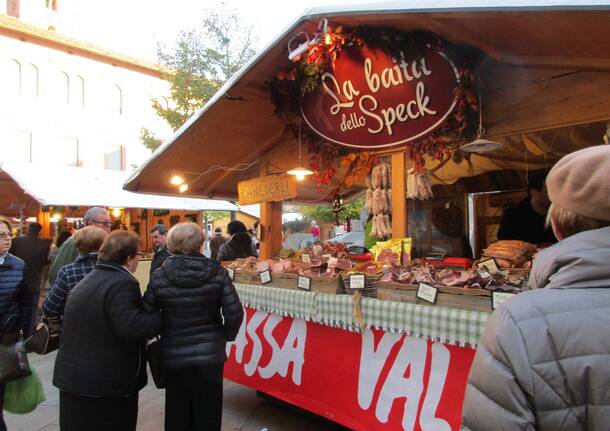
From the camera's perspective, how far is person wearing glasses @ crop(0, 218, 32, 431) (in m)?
2.95

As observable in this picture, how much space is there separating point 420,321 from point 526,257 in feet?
4.17

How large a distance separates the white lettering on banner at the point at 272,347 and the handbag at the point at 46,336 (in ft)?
5.59

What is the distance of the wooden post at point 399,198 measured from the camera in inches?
176

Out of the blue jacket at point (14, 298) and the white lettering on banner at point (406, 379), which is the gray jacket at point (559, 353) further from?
the blue jacket at point (14, 298)

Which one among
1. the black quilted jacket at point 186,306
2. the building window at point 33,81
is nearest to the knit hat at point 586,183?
the black quilted jacket at point 186,306

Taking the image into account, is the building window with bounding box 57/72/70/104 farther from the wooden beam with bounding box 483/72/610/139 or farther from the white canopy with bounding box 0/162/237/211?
the wooden beam with bounding box 483/72/610/139

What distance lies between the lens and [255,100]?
16.4ft

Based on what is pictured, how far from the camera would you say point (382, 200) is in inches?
182

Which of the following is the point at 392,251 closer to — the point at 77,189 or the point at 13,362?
the point at 13,362

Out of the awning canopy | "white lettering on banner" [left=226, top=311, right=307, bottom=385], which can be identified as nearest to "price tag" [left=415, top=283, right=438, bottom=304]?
"white lettering on banner" [left=226, top=311, right=307, bottom=385]

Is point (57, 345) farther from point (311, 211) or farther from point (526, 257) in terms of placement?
point (311, 211)

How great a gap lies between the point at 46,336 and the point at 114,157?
2383 centimetres

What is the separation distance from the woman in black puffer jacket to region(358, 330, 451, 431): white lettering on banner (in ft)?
3.42

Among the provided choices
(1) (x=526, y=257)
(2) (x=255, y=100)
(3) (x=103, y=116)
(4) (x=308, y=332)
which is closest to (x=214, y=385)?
(4) (x=308, y=332)
